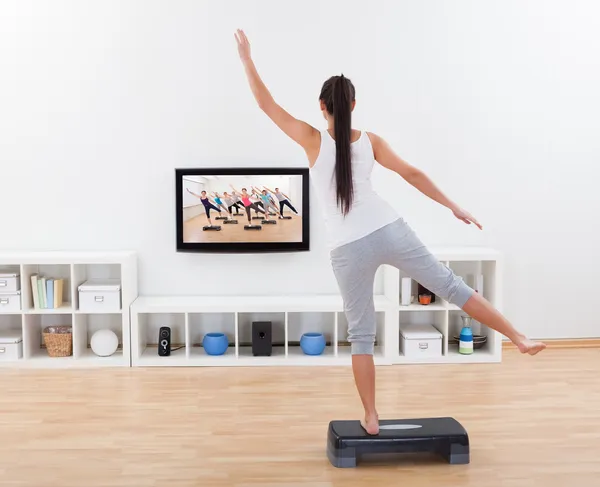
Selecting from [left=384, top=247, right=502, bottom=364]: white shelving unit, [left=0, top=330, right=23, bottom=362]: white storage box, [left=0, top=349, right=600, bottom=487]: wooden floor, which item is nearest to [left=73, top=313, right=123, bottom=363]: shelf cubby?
[left=0, top=349, right=600, bottom=487]: wooden floor

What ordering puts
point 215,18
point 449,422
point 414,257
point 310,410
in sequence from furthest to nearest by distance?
point 215,18 < point 310,410 < point 449,422 < point 414,257

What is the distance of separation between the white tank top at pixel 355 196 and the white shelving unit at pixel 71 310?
204cm

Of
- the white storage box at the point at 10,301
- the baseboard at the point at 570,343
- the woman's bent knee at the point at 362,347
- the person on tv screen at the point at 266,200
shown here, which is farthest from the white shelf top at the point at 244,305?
the woman's bent knee at the point at 362,347

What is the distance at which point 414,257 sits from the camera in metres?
2.68

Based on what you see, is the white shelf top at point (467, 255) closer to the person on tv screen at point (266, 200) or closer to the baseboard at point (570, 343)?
the baseboard at point (570, 343)

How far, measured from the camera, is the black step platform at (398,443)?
2754 mm

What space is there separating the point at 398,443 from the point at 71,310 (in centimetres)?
238

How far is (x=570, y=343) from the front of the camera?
189 inches

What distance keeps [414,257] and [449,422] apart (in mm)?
739

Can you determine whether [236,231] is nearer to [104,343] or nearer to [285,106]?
[285,106]

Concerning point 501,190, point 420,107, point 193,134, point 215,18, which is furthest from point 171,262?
point 501,190

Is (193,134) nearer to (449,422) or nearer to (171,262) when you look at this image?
(171,262)

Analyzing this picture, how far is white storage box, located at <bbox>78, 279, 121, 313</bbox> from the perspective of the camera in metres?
4.33

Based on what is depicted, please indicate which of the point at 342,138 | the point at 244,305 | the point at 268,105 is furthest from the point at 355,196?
the point at 244,305
